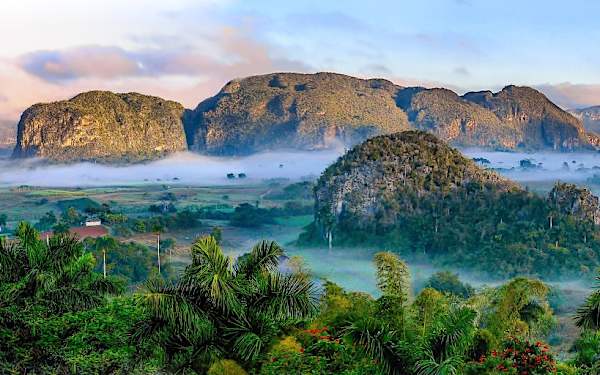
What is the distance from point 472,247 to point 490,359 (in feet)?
155

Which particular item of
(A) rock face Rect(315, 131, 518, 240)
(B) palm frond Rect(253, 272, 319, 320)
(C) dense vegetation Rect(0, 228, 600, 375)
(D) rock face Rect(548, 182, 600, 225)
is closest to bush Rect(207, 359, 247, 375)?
(C) dense vegetation Rect(0, 228, 600, 375)

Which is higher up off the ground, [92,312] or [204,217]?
[92,312]

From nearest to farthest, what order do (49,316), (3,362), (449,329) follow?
(449,329), (3,362), (49,316)

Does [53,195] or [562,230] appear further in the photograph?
[53,195]

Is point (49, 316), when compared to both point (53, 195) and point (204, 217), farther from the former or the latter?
point (53, 195)

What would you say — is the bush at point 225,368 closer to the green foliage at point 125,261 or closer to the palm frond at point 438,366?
the palm frond at point 438,366

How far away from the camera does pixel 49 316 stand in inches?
517

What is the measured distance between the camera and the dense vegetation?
9.12 m

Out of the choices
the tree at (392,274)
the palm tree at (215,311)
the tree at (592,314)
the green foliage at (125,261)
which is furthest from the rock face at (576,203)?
the palm tree at (215,311)

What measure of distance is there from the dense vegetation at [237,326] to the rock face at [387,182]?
4835cm

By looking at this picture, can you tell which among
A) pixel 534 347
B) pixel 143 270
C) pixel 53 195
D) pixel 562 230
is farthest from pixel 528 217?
pixel 53 195

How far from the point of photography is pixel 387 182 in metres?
64.3

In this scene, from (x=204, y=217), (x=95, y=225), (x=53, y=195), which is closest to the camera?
(x=95, y=225)

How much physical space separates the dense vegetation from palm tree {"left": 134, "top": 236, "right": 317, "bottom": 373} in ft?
0.06
